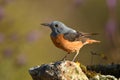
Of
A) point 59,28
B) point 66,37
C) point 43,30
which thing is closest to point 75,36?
point 66,37

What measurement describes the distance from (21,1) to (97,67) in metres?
7.39

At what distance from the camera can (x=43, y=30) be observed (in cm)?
1220

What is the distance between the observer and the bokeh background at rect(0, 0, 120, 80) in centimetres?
880

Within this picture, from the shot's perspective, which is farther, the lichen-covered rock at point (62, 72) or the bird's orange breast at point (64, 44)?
the bird's orange breast at point (64, 44)

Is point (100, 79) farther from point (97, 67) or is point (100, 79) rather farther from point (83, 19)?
point (83, 19)

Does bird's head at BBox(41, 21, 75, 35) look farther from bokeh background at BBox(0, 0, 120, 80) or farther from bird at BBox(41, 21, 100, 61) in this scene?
bokeh background at BBox(0, 0, 120, 80)

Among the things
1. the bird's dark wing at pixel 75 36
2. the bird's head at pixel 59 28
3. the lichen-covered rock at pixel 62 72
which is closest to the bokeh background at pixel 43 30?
the bird's dark wing at pixel 75 36

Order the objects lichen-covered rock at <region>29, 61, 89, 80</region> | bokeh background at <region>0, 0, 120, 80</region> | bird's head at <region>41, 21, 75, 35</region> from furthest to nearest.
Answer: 1. bokeh background at <region>0, 0, 120, 80</region>
2. bird's head at <region>41, 21, 75, 35</region>
3. lichen-covered rock at <region>29, 61, 89, 80</region>

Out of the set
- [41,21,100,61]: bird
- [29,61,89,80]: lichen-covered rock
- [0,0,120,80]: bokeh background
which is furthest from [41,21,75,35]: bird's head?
[0,0,120,80]: bokeh background

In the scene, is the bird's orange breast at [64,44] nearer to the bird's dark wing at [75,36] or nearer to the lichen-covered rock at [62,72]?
the bird's dark wing at [75,36]

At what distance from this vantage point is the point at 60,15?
1295 centimetres

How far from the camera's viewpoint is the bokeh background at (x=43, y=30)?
8805 millimetres

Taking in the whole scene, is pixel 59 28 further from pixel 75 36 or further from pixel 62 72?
pixel 62 72

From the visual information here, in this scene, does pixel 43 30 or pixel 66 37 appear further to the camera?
pixel 43 30
